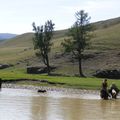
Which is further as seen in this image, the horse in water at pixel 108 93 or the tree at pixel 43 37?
the tree at pixel 43 37

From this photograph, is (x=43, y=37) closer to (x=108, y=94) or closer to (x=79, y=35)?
(x=79, y=35)

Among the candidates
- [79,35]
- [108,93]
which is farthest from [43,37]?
[108,93]

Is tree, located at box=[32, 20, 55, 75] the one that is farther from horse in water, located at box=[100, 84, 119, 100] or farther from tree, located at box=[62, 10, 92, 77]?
horse in water, located at box=[100, 84, 119, 100]

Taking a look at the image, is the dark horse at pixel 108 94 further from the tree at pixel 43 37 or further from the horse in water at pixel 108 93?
the tree at pixel 43 37

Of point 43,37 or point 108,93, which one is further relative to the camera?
point 43,37

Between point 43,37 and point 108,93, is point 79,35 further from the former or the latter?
point 108,93

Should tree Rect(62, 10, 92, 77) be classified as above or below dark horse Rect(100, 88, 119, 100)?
above

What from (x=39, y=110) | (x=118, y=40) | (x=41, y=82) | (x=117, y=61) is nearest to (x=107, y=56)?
(x=117, y=61)

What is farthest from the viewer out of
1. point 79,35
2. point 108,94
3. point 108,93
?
A: point 79,35

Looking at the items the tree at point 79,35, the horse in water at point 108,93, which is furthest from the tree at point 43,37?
the horse in water at point 108,93

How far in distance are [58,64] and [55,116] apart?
77.9 meters

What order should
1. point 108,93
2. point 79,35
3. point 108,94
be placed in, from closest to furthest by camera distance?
point 108,94 < point 108,93 < point 79,35

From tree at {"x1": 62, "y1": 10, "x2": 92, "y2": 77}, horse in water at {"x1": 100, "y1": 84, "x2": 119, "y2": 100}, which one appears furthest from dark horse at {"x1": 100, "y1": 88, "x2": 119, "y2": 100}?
tree at {"x1": 62, "y1": 10, "x2": 92, "y2": 77}

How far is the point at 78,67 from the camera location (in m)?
99.8
